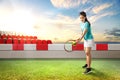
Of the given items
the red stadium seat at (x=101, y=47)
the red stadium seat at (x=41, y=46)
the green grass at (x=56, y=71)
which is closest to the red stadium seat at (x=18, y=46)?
the red stadium seat at (x=41, y=46)

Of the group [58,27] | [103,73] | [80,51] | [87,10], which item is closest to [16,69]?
[103,73]

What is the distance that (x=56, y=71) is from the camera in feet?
16.7

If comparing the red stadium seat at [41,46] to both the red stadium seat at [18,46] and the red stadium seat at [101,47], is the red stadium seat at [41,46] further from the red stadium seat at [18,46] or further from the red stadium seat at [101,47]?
the red stadium seat at [101,47]

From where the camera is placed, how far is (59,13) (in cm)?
761

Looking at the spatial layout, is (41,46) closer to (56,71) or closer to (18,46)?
(18,46)

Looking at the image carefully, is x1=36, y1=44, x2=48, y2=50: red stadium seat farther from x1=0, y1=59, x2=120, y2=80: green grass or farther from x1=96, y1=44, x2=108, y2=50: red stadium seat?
x1=96, y1=44, x2=108, y2=50: red stadium seat

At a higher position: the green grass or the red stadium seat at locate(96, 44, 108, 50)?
the red stadium seat at locate(96, 44, 108, 50)

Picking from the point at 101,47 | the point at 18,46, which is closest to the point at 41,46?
the point at 18,46

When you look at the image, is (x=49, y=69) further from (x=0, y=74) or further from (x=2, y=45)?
(x=2, y=45)

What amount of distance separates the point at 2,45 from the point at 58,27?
5.52 ft

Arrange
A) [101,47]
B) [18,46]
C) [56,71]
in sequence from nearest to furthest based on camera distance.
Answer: [56,71]
[18,46]
[101,47]

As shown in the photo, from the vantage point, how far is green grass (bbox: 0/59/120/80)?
180 inches

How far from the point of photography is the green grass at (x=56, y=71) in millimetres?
4574

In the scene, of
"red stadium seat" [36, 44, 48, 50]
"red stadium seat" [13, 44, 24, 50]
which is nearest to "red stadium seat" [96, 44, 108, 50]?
"red stadium seat" [36, 44, 48, 50]
